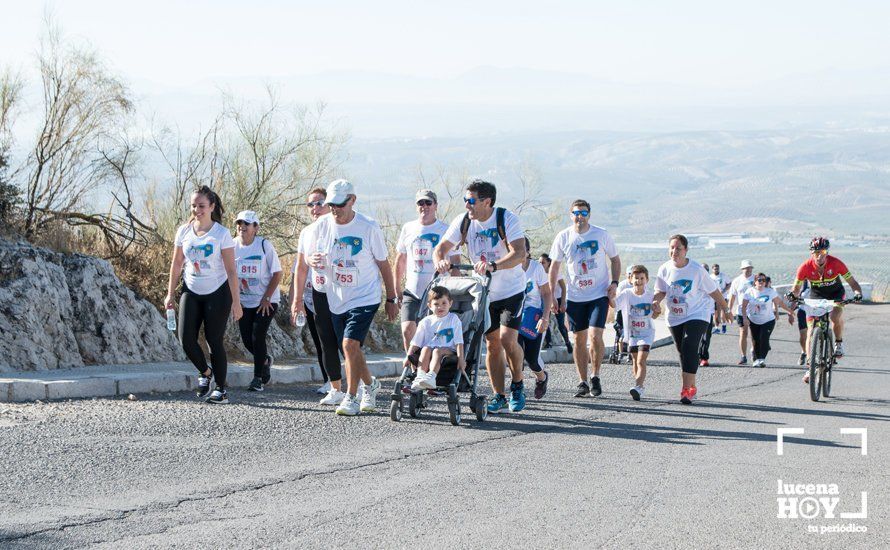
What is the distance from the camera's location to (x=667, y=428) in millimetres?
10938

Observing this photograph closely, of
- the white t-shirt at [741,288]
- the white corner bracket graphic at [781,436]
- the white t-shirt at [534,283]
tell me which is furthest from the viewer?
the white t-shirt at [741,288]

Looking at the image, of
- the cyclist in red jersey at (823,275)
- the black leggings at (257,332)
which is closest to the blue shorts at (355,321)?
the black leggings at (257,332)

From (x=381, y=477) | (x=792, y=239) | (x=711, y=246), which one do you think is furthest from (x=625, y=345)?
(x=792, y=239)

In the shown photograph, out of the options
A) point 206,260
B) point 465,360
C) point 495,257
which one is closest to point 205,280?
point 206,260

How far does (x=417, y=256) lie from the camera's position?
1209 centimetres

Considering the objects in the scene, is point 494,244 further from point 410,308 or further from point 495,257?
point 410,308

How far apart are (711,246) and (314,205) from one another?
118m

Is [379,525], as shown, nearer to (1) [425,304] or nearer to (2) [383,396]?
(1) [425,304]

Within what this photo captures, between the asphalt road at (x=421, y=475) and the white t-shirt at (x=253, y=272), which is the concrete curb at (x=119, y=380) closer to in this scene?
the asphalt road at (x=421, y=475)

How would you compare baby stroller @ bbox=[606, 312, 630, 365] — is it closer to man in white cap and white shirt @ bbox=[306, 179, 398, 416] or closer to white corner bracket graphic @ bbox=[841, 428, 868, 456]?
white corner bracket graphic @ bbox=[841, 428, 868, 456]

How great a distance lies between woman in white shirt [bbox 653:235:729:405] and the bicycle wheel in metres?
1.25

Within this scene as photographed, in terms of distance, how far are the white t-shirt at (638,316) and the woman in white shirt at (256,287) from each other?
3.92 meters

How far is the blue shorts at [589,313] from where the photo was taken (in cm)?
1314

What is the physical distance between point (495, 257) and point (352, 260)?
1280 mm
